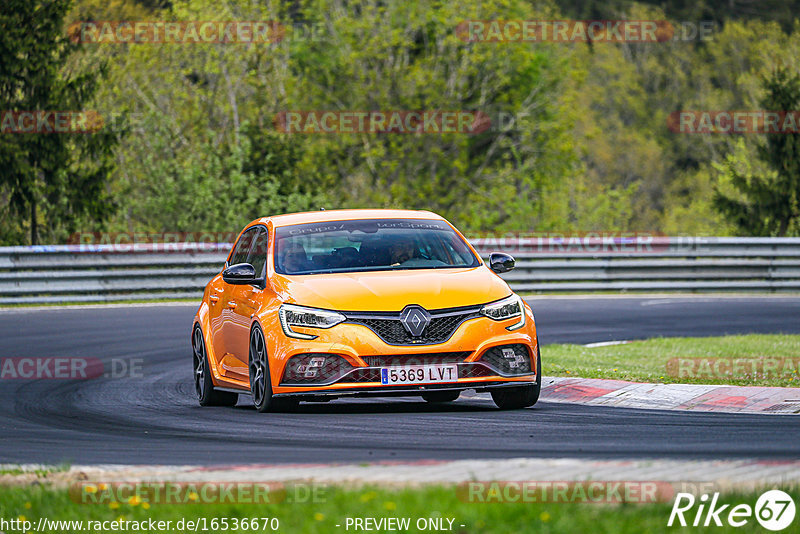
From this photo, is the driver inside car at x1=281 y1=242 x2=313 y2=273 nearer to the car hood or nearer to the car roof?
the car hood

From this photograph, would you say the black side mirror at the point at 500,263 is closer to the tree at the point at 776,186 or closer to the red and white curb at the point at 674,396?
the red and white curb at the point at 674,396

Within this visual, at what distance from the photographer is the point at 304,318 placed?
10508 millimetres

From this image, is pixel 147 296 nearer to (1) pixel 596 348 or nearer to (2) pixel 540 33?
(1) pixel 596 348

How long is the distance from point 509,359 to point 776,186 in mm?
25321

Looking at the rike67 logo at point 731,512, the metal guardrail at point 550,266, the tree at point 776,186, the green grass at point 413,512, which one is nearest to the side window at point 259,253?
the green grass at point 413,512

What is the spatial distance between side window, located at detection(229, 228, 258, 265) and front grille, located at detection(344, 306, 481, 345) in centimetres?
256

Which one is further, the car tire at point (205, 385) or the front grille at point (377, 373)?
the car tire at point (205, 385)

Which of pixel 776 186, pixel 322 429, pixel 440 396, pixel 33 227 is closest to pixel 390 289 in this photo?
pixel 322 429

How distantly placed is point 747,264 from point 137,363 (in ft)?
52.7

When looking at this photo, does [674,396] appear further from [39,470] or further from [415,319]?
[39,470]

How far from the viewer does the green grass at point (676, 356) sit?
13195mm

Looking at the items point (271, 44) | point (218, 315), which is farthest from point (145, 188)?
point (218, 315)

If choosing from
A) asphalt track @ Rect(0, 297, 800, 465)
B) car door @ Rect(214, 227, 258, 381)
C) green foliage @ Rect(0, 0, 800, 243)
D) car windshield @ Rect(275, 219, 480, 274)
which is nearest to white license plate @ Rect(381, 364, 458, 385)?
asphalt track @ Rect(0, 297, 800, 465)

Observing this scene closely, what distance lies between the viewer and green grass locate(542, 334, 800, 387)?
43.3 ft
